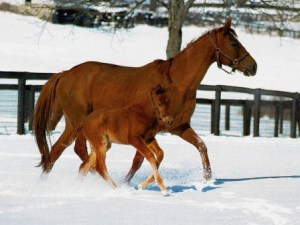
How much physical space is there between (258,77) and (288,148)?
18570mm

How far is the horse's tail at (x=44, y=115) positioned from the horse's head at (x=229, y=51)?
2.04 metres

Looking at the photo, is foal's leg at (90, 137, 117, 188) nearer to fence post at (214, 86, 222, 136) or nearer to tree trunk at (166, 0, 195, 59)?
fence post at (214, 86, 222, 136)

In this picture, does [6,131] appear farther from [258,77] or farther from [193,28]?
[193,28]

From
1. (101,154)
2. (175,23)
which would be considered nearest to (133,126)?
(101,154)

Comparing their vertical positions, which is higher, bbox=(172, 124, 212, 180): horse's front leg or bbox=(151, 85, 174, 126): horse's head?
bbox=(151, 85, 174, 126): horse's head

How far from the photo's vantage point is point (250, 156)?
484 inches

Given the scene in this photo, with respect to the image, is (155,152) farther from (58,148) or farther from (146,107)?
(58,148)

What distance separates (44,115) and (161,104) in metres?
2.18

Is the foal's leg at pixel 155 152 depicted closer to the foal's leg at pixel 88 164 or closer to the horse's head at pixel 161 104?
the horse's head at pixel 161 104

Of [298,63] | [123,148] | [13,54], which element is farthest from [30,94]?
[298,63]

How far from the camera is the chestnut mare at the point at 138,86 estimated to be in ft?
27.2

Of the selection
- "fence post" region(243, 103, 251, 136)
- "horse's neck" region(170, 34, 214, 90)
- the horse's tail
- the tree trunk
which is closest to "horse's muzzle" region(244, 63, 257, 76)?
"horse's neck" region(170, 34, 214, 90)

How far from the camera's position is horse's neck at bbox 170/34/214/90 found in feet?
27.2

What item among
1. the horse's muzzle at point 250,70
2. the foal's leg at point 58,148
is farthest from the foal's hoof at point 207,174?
the foal's leg at point 58,148
